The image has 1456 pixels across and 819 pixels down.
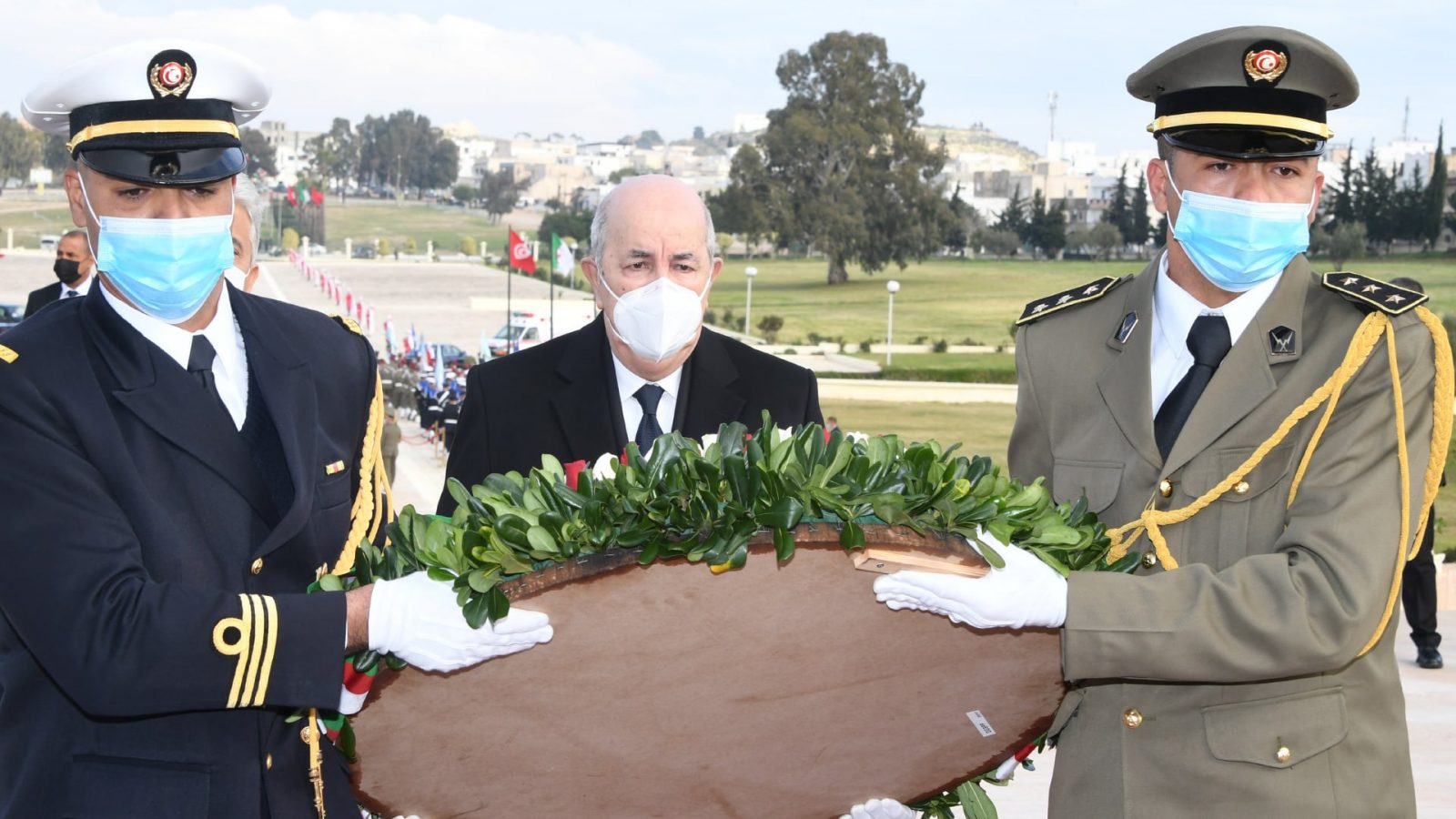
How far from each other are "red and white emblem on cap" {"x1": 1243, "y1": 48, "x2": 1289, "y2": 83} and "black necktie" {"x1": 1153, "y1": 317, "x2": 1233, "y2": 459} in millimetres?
432

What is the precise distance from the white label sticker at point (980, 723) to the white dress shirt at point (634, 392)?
3.58 ft

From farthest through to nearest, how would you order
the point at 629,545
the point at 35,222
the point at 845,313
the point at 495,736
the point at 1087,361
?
the point at 35,222, the point at 845,313, the point at 1087,361, the point at 495,736, the point at 629,545

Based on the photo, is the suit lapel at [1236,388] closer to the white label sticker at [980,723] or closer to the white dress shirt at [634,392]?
the white label sticker at [980,723]

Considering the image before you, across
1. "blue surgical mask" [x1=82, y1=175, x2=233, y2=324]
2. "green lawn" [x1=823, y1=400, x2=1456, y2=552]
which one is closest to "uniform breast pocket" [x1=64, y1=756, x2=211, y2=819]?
"blue surgical mask" [x1=82, y1=175, x2=233, y2=324]

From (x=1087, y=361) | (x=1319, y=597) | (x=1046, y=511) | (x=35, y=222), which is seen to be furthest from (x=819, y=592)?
(x=35, y=222)

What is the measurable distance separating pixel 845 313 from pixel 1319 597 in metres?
61.5

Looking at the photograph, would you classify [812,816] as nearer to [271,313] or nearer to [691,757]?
[691,757]

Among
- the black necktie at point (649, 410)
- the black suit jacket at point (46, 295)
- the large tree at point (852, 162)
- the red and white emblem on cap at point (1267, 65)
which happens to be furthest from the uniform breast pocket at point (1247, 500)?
the large tree at point (852, 162)

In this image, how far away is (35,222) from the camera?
11200 centimetres

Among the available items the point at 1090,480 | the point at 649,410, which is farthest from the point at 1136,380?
the point at 649,410

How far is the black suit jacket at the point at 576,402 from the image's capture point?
3129mm

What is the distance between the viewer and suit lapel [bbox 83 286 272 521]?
228 cm

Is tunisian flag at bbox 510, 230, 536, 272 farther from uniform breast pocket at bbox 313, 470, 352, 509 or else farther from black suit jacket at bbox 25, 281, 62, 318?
uniform breast pocket at bbox 313, 470, 352, 509

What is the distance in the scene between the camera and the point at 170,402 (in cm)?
→ 229
